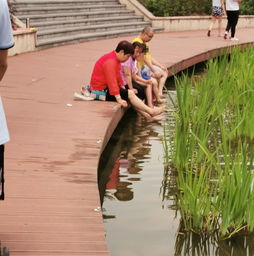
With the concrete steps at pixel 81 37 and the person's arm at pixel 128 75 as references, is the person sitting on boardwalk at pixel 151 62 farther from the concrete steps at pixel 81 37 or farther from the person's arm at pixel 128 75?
the concrete steps at pixel 81 37

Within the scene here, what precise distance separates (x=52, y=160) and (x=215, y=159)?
6.35ft

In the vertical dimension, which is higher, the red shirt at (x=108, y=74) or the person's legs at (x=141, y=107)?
the red shirt at (x=108, y=74)

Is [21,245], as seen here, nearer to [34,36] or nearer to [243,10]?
[34,36]

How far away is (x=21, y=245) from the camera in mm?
4680

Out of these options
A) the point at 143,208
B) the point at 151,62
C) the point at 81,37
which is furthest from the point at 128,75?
the point at 81,37

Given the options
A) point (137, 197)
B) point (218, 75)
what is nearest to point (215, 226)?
point (137, 197)

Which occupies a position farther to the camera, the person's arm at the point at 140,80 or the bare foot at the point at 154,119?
the person's arm at the point at 140,80

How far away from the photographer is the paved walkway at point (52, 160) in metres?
4.86

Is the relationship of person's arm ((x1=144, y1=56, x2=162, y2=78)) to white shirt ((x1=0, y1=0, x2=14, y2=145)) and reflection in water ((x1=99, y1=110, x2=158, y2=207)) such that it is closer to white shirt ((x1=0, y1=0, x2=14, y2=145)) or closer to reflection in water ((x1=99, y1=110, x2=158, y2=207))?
reflection in water ((x1=99, y1=110, x2=158, y2=207))

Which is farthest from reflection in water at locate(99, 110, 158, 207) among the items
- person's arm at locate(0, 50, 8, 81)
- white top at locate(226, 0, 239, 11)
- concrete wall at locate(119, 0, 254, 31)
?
concrete wall at locate(119, 0, 254, 31)

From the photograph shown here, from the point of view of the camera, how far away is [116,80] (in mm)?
9547

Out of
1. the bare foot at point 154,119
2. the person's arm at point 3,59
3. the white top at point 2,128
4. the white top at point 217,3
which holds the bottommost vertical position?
the bare foot at point 154,119

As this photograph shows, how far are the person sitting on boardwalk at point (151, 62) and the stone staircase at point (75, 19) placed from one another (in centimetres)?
485

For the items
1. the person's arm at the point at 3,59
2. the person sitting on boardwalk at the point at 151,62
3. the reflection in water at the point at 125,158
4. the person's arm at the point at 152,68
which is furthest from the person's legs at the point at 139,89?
the person's arm at the point at 3,59
